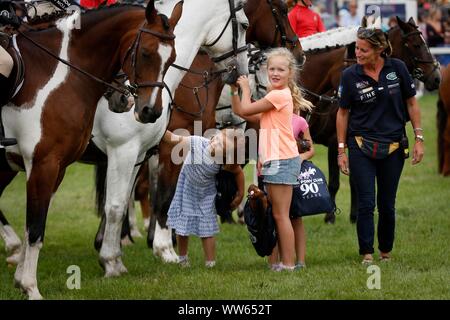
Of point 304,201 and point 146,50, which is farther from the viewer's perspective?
→ point 304,201

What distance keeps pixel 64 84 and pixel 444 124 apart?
934 cm

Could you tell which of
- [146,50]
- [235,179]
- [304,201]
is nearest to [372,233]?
[304,201]

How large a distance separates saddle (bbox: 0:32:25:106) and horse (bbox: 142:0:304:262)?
8.00 feet

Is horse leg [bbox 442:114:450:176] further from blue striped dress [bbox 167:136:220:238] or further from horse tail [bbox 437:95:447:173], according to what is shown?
blue striped dress [bbox 167:136:220:238]

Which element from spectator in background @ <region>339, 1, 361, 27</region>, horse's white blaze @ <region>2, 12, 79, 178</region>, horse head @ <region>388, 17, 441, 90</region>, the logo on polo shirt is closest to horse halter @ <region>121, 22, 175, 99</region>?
horse's white blaze @ <region>2, 12, 79, 178</region>

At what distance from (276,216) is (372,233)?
1.01 m

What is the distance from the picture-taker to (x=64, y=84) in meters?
7.61

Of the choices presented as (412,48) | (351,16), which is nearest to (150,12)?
(412,48)

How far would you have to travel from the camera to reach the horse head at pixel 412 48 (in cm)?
1172

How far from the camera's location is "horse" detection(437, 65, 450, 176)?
1521 centimetres

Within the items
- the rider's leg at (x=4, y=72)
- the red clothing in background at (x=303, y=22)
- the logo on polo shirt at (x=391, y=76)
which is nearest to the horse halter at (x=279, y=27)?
the logo on polo shirt at (x=391, y=76)

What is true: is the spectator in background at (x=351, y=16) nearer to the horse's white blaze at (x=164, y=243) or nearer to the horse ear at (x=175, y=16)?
the horse's white blaze at (x=164, y=243)
